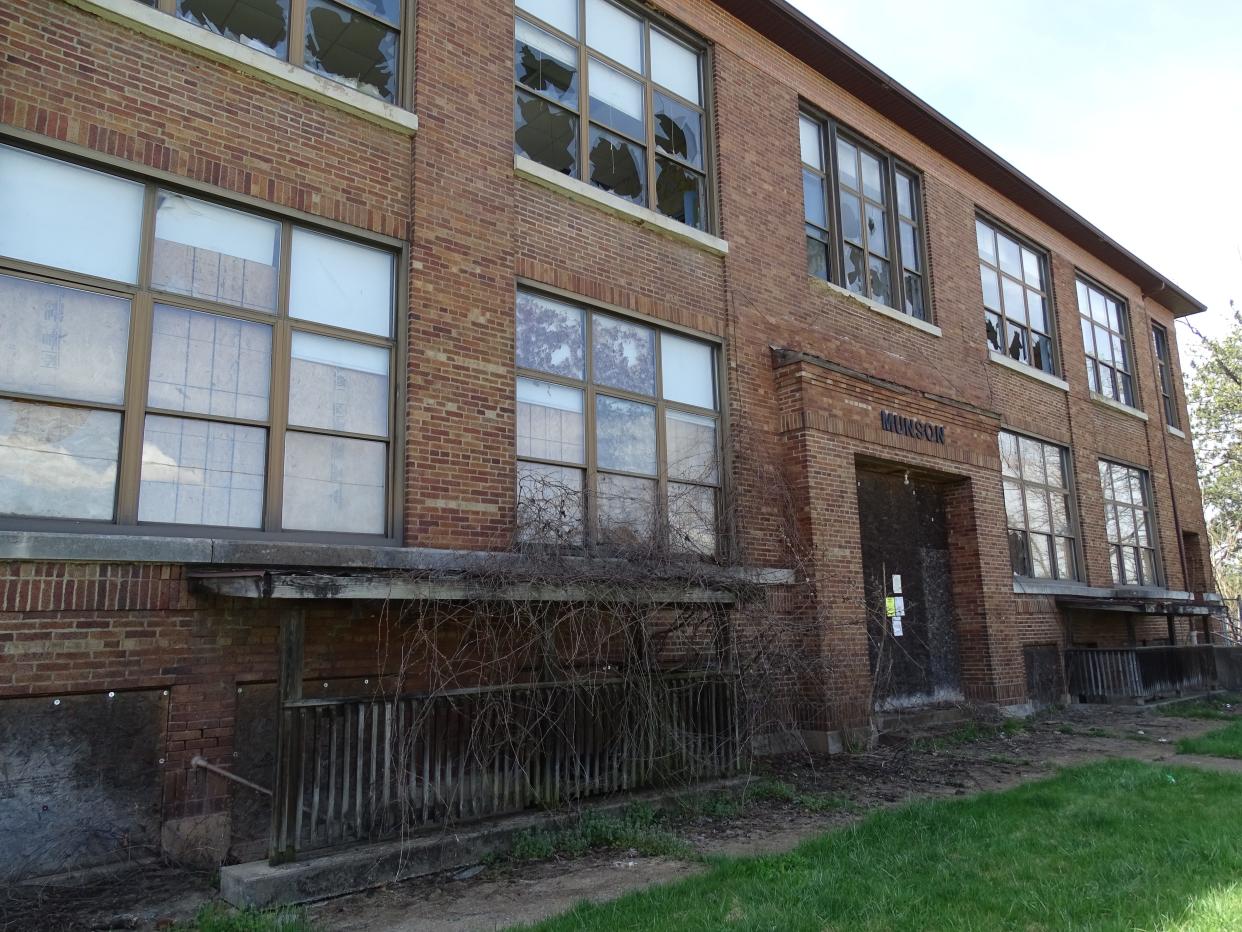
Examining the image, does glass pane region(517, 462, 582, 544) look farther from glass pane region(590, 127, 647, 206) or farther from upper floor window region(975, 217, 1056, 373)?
upper floor window region(975, 217, 1056, 373)

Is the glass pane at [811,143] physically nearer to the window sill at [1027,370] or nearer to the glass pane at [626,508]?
the window sill at [1027,370]

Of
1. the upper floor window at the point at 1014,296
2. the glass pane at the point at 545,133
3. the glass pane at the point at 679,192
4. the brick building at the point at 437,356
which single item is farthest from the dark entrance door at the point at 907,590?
the glass pane at the point at 545,133

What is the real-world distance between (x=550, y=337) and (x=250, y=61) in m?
3.58

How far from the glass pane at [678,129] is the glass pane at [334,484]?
5.70 m

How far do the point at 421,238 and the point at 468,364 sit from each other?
1196 millimetres

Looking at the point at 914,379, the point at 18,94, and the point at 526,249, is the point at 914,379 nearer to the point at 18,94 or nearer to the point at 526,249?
the point at 526,249

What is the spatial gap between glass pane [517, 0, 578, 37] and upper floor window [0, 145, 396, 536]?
12.7ft

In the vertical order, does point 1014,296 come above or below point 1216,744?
above

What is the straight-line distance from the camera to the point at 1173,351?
2292 cm

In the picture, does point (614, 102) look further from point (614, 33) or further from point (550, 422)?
point (550, 422)

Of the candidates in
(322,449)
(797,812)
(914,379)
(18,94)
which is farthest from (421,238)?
(914,379)

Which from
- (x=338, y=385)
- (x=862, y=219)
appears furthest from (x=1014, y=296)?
(x=338, y=385)

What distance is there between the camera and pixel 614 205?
1027cm

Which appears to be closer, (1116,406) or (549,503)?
(549,503)
